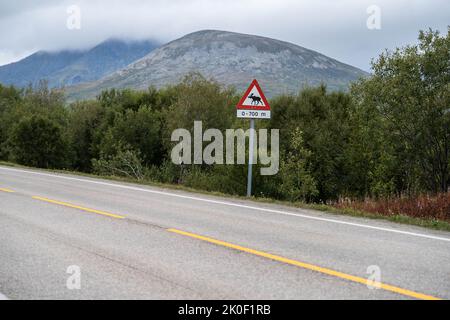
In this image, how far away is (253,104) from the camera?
1284 centimetres

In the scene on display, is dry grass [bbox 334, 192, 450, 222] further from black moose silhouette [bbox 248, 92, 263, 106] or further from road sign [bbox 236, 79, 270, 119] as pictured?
black moose silhouette [bbox 248, 92, 263, 106]

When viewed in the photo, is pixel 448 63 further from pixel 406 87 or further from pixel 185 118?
pixel 185 118

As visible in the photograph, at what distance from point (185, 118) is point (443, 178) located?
57.0 ft

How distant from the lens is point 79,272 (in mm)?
5289

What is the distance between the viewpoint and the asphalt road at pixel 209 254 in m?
4.73

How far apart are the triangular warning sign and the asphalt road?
3.55 meters

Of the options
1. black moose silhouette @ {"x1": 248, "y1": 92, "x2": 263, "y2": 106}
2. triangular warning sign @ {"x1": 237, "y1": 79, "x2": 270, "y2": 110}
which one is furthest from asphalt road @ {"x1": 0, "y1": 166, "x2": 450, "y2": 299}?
black moose silhouette @ {"x1": 248, "y1": 92, "x2": 263, "y2": 106}

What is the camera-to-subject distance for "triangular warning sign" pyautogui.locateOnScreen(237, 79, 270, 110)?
41.6ft

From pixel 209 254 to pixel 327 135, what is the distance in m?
23.2

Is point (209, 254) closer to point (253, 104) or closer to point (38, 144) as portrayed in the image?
point (253, 104)

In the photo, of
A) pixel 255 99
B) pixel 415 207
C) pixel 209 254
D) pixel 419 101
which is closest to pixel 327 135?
pixel 419 101

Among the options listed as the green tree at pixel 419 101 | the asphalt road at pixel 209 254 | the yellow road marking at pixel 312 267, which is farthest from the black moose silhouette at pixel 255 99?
the green tree at pixel 419 101

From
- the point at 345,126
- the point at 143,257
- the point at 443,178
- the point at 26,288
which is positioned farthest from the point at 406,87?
the point at 26,288
